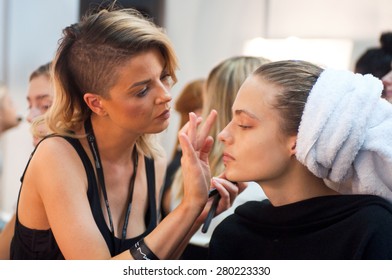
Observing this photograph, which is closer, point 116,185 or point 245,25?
point 116,185

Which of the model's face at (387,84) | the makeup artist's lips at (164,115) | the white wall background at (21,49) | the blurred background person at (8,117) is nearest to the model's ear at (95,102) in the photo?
the makeup artist's lips at (164,115)

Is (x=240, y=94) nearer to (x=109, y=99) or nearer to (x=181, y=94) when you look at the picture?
(x=109, y=99)

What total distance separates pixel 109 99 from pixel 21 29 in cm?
63

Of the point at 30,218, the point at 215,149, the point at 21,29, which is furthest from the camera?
the point at 21,29

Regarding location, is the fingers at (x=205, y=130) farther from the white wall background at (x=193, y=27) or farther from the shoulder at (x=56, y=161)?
the white wall background at (x=193, y=27)

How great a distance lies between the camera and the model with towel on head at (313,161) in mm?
913

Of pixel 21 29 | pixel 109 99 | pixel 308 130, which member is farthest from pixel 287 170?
pixel 21 29

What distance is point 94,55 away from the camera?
1.12m

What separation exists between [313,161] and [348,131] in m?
0.08

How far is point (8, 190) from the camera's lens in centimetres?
178

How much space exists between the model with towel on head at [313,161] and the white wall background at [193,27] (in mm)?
555

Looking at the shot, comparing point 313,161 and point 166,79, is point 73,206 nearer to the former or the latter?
point 166,79

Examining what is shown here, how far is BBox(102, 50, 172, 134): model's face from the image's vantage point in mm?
1104

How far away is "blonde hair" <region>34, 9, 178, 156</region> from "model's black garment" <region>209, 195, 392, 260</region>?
339 mm
